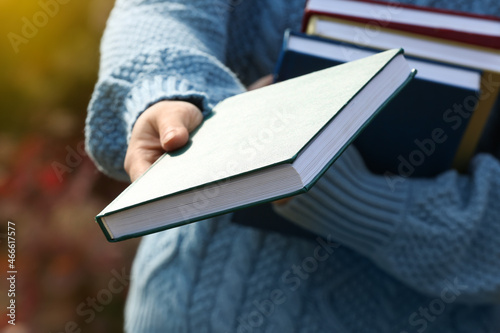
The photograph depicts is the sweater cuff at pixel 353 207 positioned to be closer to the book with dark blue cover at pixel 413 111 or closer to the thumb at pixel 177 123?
the book with dark blue cover at pixel 413 111

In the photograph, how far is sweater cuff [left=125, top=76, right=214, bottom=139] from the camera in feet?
1.98

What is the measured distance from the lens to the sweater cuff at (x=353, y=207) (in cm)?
64

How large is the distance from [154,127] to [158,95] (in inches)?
1.8

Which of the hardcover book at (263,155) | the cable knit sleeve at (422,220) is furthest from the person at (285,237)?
the hardcover book at (263,155)

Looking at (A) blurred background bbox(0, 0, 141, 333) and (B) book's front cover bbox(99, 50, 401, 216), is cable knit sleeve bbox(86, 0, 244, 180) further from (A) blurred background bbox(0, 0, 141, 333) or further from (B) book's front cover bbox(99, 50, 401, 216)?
(A) blurred background bbox(0, 0, 141, 333)

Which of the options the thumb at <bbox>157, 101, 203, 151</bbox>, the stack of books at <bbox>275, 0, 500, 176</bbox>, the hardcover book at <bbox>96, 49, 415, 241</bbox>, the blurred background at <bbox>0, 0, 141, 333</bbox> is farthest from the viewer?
the blurred background at <bbox>0, 0, 141, 333</bbox>

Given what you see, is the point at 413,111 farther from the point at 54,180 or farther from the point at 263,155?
the point at 54,180

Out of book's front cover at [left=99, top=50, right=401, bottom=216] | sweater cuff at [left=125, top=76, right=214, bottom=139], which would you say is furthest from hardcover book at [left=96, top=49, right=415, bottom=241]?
sweater cuff at [left=125, top=76, right=214, bottom=139]

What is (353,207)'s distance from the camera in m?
0.65

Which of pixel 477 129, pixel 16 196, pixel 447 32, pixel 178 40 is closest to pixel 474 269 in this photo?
pixel 477 129

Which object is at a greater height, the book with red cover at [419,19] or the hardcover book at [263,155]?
the book with red cover at [419,19]

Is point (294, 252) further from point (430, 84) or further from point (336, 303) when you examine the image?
point (430, 84)

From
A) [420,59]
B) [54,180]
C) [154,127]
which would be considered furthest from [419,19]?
[54,180]

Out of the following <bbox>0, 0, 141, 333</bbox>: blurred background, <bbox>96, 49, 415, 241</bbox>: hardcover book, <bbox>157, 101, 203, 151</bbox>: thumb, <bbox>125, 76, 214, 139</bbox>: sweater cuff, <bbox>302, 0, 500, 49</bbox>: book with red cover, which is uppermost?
<bbox>302, 0, 500, 49</bbox>: book with red cover
